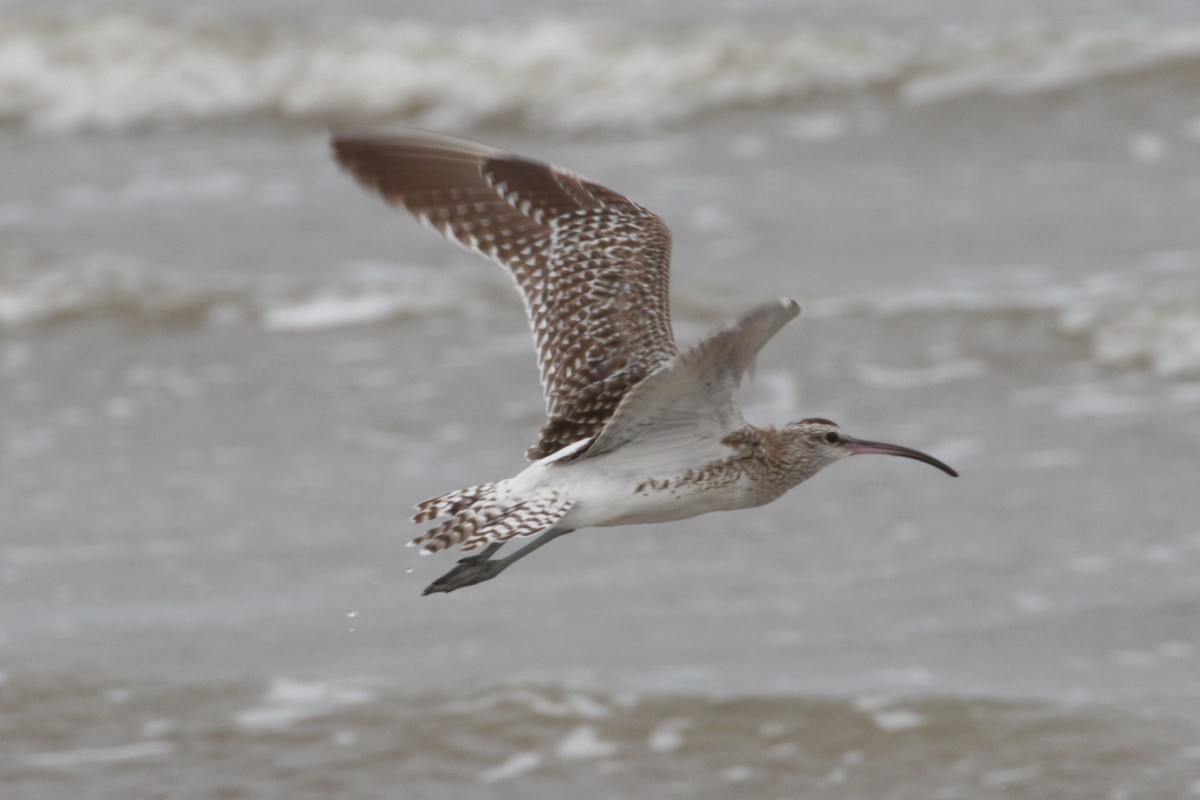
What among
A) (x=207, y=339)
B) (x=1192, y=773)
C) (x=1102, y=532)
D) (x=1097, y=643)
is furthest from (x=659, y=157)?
(x=1192, y=773)

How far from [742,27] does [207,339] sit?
560cm

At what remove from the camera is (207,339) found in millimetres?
10492

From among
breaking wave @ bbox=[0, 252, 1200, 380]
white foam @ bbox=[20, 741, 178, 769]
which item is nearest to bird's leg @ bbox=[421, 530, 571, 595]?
white foam @ bbox=[20, 741, 178, 769]

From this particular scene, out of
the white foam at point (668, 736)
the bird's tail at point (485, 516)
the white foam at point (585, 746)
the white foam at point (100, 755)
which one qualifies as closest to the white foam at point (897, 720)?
the white foam at point (668, 736)

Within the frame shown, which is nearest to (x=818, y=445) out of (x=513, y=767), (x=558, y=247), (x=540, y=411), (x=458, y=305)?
(x=558, y=247)

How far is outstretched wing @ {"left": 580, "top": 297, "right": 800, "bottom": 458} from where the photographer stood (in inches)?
165

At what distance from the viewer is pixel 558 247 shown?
17.7ft

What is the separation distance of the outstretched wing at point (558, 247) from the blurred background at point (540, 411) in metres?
1.62

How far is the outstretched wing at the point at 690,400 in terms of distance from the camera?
4.20 meters

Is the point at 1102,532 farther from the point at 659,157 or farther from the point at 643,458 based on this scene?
the point at 659,157

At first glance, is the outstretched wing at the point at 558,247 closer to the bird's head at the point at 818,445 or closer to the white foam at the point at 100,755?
the bird's head at the point at 818,445

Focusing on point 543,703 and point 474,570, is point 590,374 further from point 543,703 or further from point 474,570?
point 543,703

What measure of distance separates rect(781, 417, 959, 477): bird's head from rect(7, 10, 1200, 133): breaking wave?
327 inches

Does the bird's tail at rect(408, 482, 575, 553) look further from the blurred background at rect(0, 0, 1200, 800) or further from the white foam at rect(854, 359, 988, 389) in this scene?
the white foam at rect(854, 359, 988, 389)
